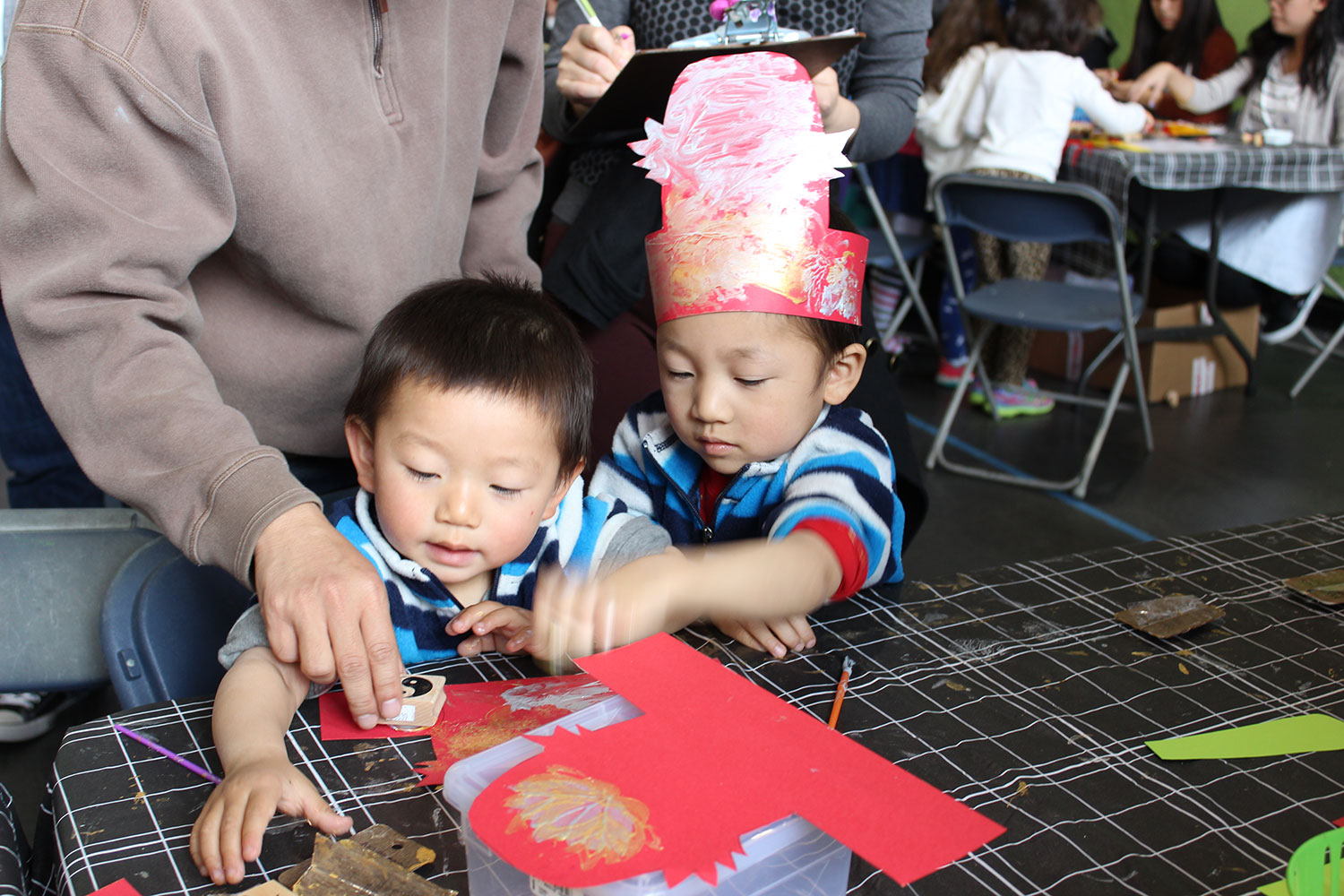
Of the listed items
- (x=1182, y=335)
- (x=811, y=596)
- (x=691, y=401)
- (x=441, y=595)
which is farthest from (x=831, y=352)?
(x=1182, y=335)

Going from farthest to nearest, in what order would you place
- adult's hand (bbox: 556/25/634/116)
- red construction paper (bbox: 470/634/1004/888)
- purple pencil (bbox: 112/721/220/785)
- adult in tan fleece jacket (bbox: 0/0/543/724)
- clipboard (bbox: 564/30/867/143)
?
adult's hand (bbox: 556/25/634/116)
clipboard (bbox: 564/30/867/143)
adult in tan fleece jacket (bbox: 0/0/543/724)
purple pencil (bbox: 112/721/220/785)
red construction paper (bbox: 470/634/1004/888)

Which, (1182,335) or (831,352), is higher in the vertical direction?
(831,352)

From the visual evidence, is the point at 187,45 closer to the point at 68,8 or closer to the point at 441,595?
the point at 68,8

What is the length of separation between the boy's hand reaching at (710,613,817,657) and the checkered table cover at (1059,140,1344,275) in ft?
9.53

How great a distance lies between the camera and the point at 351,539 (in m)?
0.98

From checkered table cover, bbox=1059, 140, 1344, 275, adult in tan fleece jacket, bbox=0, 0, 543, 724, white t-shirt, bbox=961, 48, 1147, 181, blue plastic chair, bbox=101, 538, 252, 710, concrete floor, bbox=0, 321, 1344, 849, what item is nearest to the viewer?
adult in tan fleece jacket, bbox=0, 0, 543, 724

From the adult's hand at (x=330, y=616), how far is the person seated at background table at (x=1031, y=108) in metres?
3.13

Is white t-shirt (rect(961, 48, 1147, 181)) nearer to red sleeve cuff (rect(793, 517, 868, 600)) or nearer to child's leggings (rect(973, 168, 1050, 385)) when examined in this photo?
child's leggings (rect(973, 168, 1050, 385))

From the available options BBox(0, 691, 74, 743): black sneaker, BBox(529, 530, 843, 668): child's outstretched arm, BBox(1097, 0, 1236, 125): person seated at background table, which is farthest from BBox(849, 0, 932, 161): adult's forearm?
BBox(1097, 0, 1236, 125): person seated at background table

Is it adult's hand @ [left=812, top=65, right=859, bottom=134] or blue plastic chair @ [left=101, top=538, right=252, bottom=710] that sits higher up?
adult's hand @ [left=812, top=65, right=859, bottom=134]

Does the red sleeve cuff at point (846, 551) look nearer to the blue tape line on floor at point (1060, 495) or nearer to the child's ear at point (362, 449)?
the child's ear at point (362, 449)

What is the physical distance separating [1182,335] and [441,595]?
3.60 meters

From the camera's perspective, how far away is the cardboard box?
156 inches

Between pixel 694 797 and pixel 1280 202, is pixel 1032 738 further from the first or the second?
pixel 1280 202
